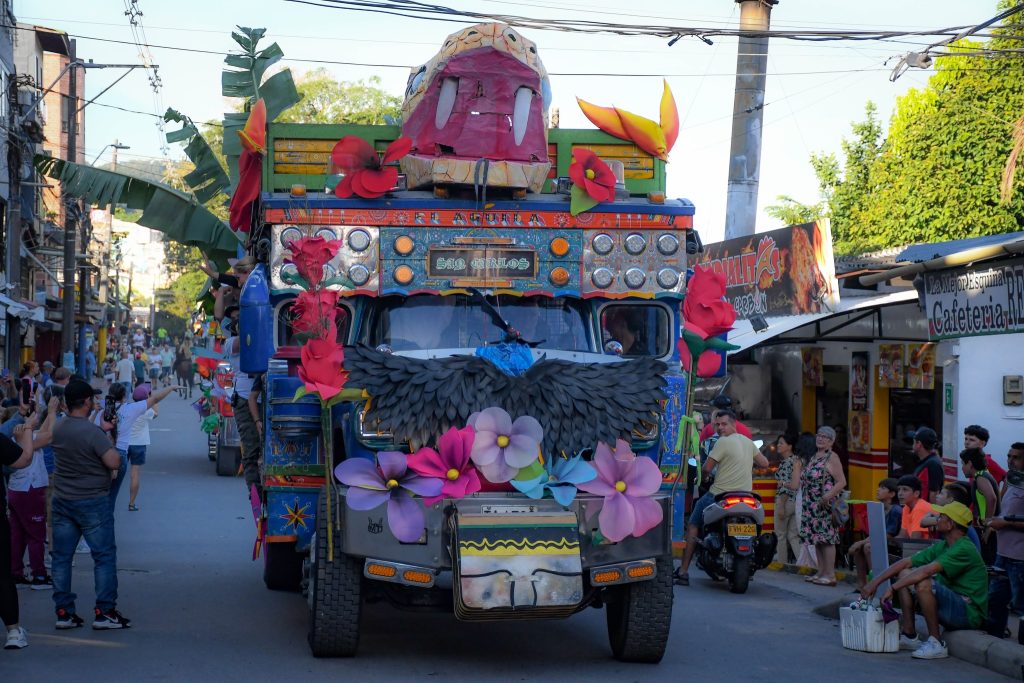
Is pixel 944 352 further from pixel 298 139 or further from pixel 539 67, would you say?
pixel 298 139

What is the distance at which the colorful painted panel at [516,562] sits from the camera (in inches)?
299

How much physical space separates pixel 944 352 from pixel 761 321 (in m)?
3.01

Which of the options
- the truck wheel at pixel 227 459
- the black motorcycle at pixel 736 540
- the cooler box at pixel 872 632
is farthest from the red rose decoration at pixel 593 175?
the truck wheel at pixel 227 459

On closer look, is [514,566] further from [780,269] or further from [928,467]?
[780,269]

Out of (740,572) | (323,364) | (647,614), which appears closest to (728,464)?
(740,572)

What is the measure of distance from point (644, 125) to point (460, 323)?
2285 millimetres

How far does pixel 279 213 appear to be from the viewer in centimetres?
902

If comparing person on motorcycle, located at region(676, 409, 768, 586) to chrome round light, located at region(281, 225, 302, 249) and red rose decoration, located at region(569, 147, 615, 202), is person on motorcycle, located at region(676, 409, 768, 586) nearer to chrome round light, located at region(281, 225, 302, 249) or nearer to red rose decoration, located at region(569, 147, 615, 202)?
red rose decoration, located at region(569, 147, 615, 202)

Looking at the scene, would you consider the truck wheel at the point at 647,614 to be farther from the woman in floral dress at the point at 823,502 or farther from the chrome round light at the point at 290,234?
the woman in floral dress at the point at 823,502

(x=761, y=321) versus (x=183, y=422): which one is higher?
(x=761, y=321)

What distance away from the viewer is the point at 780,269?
1703 centimetres

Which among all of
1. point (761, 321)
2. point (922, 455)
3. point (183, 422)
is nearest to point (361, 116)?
point (183, 422)

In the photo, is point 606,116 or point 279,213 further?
point 606,116

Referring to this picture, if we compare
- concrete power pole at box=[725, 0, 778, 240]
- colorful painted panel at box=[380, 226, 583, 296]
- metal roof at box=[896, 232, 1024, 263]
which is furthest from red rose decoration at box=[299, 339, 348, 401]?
concrete power pole at box=[725, 0, 778, 240]
